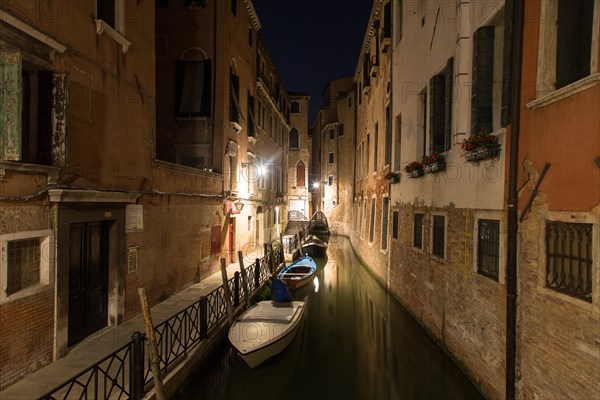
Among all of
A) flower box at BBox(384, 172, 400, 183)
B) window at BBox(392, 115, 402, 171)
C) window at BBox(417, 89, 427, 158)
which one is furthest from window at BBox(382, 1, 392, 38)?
flower box at BBox(384, 172, 400, 183)

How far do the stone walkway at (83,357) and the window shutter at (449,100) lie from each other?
7026 millimetres

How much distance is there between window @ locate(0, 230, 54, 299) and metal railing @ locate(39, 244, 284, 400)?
1.50 meters

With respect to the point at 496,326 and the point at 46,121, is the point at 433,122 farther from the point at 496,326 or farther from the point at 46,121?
the point at 46,121

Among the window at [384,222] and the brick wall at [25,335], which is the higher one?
the window at [384,222]

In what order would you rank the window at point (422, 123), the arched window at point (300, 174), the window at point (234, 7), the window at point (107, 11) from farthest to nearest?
the arched window at point (300, 174) < the window at point (234, 7) < the window at point (422, 123) < the window at point (107, 11)

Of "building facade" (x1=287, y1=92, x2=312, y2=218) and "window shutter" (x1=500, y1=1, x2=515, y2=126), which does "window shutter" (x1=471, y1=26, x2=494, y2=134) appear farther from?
"building facade" (x1=287, y1=92, x2=312, y2=218)

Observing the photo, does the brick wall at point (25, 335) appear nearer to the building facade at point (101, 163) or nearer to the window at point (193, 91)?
the building facade at point (101, 163)

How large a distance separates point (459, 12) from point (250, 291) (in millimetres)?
8868

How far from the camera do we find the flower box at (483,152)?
5.66 m

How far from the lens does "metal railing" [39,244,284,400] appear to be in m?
4.55

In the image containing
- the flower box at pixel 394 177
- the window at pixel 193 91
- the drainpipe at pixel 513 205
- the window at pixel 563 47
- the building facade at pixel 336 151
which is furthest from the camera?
the building facade at pixel 336 151

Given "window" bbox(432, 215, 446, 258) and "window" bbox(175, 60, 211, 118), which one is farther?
"window" bbox(175, 60, 211, 118)

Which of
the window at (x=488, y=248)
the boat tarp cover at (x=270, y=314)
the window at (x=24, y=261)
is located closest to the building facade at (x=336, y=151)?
the boat tarp cover at (x=270, y=314)

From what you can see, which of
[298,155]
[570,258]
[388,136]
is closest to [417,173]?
[388,136]
